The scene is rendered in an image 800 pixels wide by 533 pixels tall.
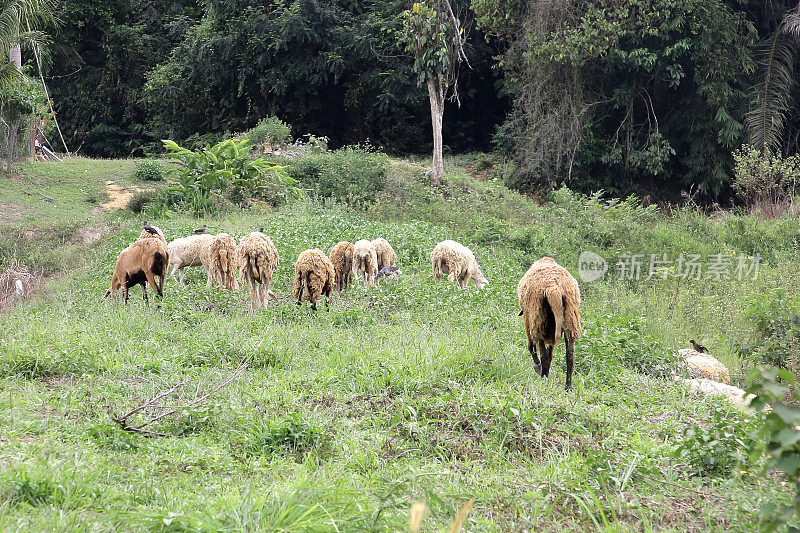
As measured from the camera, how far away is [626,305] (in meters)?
10.2

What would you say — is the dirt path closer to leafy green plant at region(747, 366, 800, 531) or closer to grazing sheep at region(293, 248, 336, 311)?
grazing sheep at region(293, 248, 336, 311)

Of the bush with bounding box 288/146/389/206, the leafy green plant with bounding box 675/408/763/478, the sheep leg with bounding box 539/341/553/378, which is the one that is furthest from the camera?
the bush with bounding box 288/146/389/206

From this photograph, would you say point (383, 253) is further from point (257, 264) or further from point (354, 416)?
point (354, 416)

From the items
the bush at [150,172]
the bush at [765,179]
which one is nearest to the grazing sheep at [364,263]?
the bush at [765,179]

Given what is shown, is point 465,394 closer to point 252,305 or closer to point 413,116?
point 252,305

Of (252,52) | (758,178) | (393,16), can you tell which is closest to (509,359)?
(758,178)

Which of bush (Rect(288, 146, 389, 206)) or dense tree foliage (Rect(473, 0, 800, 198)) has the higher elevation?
dense tree foliage (Rect(473, 0, 800, 198))

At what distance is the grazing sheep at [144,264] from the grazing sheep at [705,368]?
6.14 m

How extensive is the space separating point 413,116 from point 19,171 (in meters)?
14.5

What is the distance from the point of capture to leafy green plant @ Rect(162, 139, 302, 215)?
16.1 m

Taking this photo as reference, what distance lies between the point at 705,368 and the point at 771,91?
14.6 m

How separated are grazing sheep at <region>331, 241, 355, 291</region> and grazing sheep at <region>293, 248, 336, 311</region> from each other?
4.10 feet

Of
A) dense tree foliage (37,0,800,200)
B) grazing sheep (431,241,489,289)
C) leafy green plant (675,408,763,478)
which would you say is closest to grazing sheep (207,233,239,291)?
grazing sheep (431,241,489,289)

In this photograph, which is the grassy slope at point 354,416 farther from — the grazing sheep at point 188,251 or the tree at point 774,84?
the tree at point 774,84
